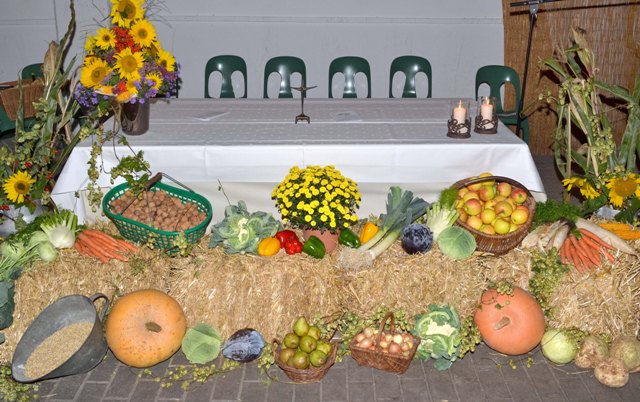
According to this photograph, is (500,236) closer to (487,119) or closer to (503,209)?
(503,209)

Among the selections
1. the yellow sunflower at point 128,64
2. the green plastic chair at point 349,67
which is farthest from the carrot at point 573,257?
the green plastic chair at point 349,67

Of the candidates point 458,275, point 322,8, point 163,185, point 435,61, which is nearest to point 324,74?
point 322,8

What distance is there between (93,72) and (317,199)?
1688 mm

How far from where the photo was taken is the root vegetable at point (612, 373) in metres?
3.73

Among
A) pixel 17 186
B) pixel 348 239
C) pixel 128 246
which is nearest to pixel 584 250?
pixel 348 239

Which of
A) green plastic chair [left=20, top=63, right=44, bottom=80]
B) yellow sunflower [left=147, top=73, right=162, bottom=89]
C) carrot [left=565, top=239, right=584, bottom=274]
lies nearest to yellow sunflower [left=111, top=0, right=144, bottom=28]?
yellow sunflower [left=147, top=73, right=162, bottom=89]

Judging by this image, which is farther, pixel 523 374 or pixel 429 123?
pixel 429 123

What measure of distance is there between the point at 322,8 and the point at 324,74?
81cm

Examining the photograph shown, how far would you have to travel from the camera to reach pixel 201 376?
378 centimetres

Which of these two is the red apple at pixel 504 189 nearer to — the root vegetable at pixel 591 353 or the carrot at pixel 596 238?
the carrot at pixel 596 238

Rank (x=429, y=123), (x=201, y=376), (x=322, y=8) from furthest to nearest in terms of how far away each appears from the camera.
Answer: (x=322, y=8)
(x=429, y=123)
(x=201, y=376)

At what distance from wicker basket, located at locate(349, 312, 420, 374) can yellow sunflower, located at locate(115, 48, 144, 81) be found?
223cm

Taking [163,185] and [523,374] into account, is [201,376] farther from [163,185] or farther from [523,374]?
[523,374]

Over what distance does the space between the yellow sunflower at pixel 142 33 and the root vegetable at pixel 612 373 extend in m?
3.52
